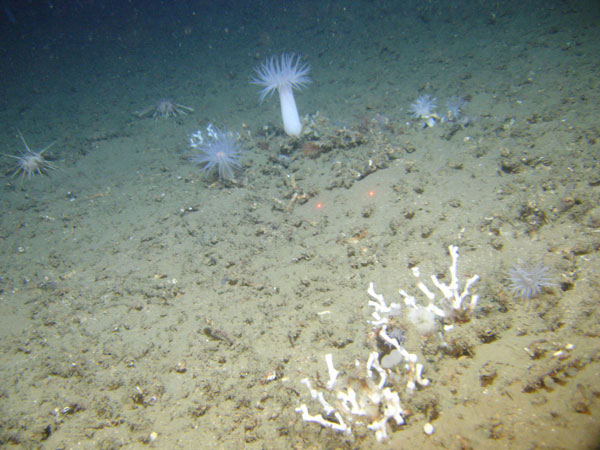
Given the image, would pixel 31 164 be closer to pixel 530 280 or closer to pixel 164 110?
pixel 164 110

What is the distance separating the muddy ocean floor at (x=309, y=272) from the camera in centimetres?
261

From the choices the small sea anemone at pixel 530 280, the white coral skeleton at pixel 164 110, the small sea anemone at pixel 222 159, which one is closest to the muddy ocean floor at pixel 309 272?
the small sea anemone at pixel 530 280

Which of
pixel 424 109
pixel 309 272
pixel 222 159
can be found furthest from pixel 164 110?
pixel 309 272

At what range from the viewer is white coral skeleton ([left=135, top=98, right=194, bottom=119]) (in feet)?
28.2

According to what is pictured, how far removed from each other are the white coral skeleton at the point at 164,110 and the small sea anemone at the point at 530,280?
8.59 m

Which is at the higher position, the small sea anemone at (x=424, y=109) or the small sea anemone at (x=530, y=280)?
the small sea anemone at (x=424, y=109)

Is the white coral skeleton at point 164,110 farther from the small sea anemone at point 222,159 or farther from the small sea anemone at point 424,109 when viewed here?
the small sea anemone at point 424,109

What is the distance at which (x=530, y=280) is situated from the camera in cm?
311

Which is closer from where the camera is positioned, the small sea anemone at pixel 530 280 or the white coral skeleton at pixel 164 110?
the small sea anemone at pixel 530 280

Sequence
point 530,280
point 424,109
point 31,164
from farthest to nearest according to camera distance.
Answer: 1. point 31,164
2. point 424,109
3. point 530,280

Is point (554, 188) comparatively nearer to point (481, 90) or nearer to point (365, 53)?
point (481, 90)

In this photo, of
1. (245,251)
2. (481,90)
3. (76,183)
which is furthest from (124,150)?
(481,90)

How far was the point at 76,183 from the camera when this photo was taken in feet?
21.6

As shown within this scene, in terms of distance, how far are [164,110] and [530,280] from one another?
354 inches
